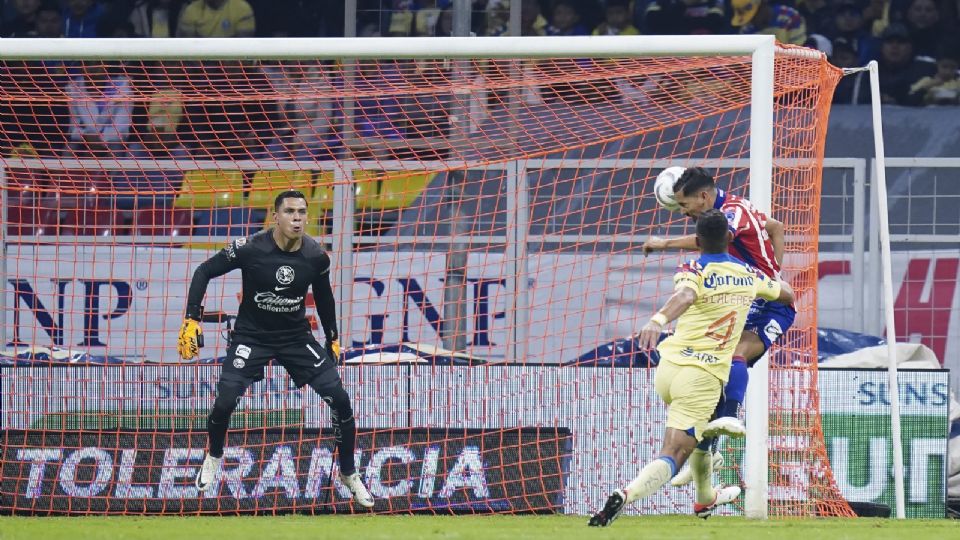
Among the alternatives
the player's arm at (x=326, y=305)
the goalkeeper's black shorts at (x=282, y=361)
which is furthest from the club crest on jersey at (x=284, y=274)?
the goalkeeper's black shorts at (x=282, y=361)

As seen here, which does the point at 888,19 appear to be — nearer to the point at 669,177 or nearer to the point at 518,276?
the point at 518,276

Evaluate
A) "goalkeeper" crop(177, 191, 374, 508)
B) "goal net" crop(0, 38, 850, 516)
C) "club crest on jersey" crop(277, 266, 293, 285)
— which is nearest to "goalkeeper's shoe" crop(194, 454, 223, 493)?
"goalkeeper" crop(177, 191, 374, 508)

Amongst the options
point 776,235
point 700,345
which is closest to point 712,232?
point 700,345

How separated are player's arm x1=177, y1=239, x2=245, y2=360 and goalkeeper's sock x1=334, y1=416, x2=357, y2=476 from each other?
3.25 ft

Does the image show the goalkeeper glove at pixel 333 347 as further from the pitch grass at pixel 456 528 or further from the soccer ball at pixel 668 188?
the soccer ball at pixel 668 188

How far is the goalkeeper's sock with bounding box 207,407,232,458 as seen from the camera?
9109 mm

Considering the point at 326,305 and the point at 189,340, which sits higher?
the point at 326,305

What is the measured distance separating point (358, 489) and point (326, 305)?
114cm

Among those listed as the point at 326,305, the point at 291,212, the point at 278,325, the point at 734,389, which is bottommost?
the point at 734,389

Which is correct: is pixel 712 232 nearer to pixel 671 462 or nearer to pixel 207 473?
pixel 671 462

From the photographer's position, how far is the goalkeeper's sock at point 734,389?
26.6 feet

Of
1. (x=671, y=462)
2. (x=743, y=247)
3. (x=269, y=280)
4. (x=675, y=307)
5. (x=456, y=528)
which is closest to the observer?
(x=675, y=307)

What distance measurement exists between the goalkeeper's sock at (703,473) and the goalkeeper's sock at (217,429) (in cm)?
282

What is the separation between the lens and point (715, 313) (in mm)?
7418
